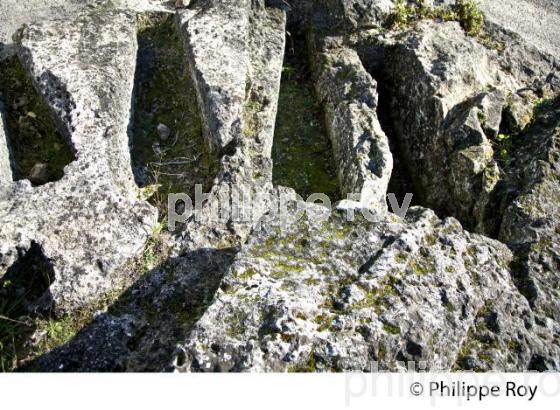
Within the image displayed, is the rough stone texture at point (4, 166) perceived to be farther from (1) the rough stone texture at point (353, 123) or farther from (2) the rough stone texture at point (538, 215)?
(2) the rough stone texture at point (538, 215)

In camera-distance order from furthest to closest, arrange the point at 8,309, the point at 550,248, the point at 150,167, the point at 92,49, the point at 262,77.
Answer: the point at 262,77, the point at 92,49, the point at 150,167, the point at 550,248, the point at 8,309

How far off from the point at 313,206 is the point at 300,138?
3.78 metres

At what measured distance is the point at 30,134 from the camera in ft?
31.0

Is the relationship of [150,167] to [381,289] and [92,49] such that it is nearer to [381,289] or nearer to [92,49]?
[92,49]

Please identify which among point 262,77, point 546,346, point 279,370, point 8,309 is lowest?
point 8,309

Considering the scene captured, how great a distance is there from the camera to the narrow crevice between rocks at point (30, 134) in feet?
29.2

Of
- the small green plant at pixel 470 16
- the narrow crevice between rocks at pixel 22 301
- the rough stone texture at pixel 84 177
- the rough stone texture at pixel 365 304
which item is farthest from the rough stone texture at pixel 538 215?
the narrow crevice between rocks at pixel 22 301

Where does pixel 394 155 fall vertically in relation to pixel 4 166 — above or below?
above

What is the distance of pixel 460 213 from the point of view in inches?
390

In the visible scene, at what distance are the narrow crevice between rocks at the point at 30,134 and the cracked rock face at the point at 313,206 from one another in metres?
0.20

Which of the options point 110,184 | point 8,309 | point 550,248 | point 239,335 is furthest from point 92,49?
point 550,248

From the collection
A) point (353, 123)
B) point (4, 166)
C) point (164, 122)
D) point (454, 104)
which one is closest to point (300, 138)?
point (353, 123)

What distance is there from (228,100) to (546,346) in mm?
5618

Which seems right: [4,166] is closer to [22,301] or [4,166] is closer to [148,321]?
[22,301]
